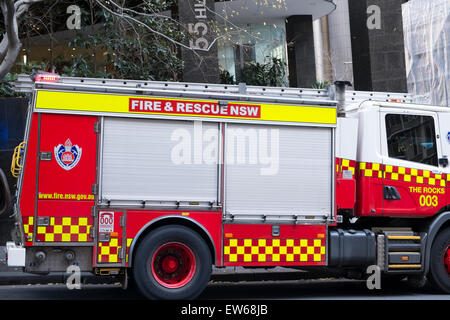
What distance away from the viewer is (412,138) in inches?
389

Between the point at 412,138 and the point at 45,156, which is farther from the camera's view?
the point at 412,138

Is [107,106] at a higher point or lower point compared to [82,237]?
higher

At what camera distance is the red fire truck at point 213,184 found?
8102mm

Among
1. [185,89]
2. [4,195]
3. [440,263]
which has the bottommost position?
[440,263]

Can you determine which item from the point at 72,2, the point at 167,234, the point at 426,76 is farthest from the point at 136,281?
the point at 426,76

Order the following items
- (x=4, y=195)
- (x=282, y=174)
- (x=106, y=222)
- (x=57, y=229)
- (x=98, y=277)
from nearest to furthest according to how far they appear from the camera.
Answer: (x=57, y=229)
(x=106, y=222)
(x=282, y=174)
(x=4, y=195)
(x=98, y=277)

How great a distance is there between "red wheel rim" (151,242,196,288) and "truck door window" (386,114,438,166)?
11.4 ft

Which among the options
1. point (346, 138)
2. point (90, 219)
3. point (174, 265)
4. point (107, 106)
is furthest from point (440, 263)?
point (107, 106)

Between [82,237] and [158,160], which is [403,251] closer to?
[158,160]

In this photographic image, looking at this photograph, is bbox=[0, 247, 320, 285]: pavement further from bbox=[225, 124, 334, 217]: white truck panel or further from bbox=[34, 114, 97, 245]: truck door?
bbox=[34, 114, 97, 245]: truck door

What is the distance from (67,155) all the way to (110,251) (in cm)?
134

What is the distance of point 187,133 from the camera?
8.62 metres

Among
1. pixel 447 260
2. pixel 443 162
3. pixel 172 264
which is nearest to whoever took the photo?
pixel 172 264

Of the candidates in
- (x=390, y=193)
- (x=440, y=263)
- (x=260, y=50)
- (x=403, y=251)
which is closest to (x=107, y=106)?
(x=390, y=193)
